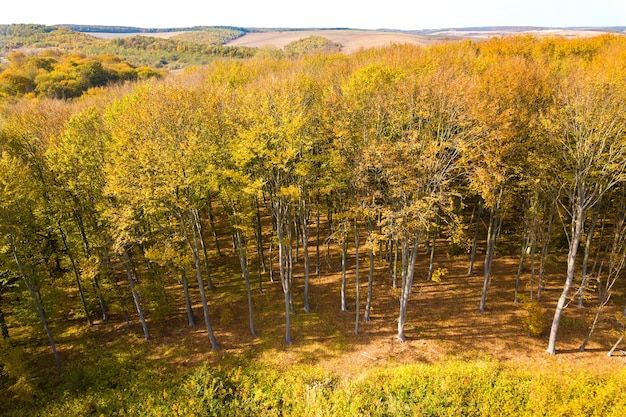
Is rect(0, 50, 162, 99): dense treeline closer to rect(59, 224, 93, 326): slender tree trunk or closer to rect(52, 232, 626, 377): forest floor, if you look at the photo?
rect(59, 224, 93, 326): slender tree trunk

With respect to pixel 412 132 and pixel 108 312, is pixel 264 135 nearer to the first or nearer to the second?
pixel 412 132

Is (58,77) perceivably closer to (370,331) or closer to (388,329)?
(370,331)

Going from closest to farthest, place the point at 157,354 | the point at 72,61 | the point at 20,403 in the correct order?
the point at 20,403 < the point at 157,354 < the point at 72,61

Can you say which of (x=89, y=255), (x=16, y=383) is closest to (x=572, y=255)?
(x=89, y=255)

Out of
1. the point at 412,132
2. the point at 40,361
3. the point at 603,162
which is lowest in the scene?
the point at 40,361

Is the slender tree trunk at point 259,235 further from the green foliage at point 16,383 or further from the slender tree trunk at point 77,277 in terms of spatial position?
the green foliage at point 16,383

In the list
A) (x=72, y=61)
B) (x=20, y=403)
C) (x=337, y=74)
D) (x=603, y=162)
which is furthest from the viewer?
(x=72, y=61)

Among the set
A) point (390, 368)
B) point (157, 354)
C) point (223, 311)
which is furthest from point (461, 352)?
point (157, 354)

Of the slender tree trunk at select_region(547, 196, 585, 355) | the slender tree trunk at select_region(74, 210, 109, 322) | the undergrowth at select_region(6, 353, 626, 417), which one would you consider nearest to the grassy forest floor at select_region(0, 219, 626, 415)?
the undergrowth at select_region(6, 353, 626, 417)
